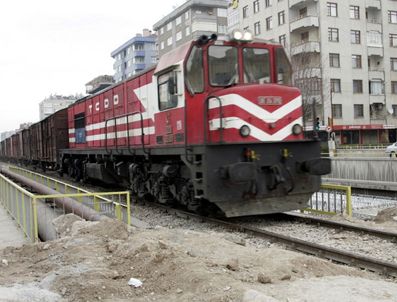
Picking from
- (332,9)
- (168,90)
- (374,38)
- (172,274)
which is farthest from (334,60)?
(172,274)

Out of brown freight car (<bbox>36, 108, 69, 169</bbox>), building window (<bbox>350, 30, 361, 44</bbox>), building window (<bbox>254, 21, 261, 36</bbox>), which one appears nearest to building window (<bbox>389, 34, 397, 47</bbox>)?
building window (<bbox>350, 30, 361, 44</bbox>)

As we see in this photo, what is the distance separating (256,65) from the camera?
32.6ft

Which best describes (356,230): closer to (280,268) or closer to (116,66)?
(280,268)

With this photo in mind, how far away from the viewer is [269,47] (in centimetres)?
1018

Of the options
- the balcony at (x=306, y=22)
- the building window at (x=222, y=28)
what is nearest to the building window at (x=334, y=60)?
the balcony at (x=306, y=22)

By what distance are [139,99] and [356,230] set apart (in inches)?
260

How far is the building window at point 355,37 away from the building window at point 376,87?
4795mm

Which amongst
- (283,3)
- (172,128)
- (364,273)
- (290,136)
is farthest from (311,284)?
(283,3)

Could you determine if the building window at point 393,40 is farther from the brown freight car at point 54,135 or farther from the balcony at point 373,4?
the brown freight car at point 54,135

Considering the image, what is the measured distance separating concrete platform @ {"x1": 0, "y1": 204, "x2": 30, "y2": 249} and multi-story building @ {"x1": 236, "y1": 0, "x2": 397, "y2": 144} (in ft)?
130

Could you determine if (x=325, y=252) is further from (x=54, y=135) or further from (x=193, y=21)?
(x=193, y=21)

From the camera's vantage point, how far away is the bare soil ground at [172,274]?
4.80 m

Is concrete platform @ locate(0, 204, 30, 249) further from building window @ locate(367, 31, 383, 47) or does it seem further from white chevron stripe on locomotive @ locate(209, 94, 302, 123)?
building window @ locate(367, 31, 383, 47)

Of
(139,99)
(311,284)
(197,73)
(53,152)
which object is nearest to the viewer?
(311,284)
